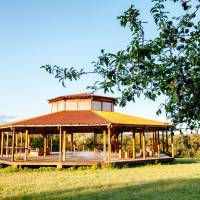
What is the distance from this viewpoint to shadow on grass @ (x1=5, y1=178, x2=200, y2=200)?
42.0 feet

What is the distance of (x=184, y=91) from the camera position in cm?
459

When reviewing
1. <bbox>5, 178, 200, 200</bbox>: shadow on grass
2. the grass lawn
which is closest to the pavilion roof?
the grass lawn

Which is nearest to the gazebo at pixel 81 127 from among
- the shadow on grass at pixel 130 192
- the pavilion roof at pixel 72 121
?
the pavilion roof at pixel 72 121

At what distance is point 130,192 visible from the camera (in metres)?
13.8

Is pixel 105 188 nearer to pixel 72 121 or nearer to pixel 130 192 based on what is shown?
pixel 130 192

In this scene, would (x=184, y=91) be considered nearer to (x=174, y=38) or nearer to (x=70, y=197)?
(x=174, y=38)

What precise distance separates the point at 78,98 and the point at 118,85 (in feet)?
88.1

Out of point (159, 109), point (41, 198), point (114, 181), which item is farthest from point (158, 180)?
point (159, 109)

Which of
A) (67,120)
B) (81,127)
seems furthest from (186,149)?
(67,120)

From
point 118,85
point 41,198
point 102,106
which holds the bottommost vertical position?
point 41,198

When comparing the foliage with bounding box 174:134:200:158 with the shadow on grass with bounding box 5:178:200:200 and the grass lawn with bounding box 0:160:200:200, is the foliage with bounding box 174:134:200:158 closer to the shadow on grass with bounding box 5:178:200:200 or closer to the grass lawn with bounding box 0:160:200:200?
the grass lawn with bounding box 0:160:200:200

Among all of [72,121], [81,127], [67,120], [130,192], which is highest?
[67,120]

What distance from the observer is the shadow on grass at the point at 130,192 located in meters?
12.8

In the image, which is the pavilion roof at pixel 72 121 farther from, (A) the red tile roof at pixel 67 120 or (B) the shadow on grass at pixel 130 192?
(B) the shadow on grass at pixel 130 192
